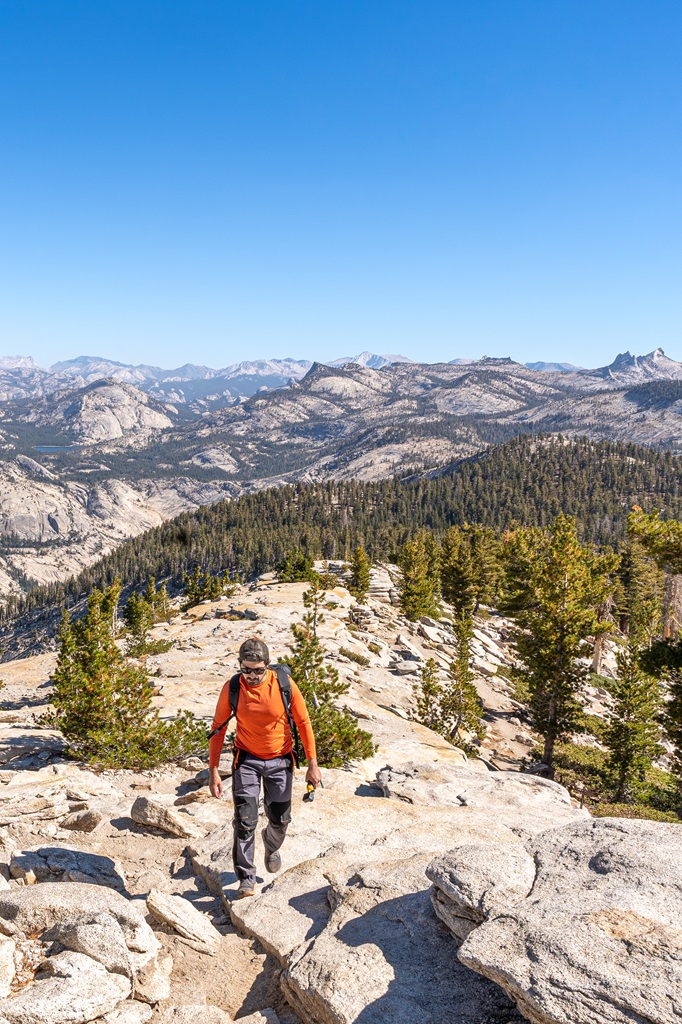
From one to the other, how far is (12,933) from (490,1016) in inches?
221

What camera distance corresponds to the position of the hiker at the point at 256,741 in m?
8.62

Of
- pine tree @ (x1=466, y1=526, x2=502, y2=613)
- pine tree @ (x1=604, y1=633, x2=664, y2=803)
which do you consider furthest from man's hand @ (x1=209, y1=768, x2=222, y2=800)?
pine tree @ (x1=466, y1=526, x2=502, y2=613)

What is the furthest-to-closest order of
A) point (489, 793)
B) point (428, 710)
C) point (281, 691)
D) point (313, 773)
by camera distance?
point (428, 710), point (489, 793), point (313, 773), point (281, 691)

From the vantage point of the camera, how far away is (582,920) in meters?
5.73

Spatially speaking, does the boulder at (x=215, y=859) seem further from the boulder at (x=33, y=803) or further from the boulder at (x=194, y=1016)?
the boulder at (x=33, y=803)

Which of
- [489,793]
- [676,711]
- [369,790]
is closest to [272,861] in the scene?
[369,790]

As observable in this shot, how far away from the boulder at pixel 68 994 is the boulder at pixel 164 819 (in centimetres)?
567

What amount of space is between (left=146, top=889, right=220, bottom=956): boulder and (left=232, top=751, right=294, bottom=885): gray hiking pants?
852mm

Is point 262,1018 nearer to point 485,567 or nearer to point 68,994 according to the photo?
point 68,994

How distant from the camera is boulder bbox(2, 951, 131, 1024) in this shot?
5258 millimetres

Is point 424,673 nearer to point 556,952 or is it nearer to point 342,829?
point 342,829

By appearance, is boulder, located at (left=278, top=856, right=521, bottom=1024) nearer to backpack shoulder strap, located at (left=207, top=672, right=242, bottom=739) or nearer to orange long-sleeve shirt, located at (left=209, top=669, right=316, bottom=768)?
orange long-sleeve shirt, located at (left=209, top=669, right=316, bottom=768)

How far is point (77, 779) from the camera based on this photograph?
14.7 metres

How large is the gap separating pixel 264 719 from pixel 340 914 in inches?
111
